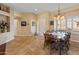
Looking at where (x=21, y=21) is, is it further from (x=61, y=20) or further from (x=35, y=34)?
(x=61, y=20)

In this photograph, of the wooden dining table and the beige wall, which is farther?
the beige wall

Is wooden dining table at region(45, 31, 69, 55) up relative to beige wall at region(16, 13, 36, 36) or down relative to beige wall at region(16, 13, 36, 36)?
down

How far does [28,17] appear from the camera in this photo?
11.2ft

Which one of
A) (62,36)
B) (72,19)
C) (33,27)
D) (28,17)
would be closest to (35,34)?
(33,27)

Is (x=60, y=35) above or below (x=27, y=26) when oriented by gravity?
below

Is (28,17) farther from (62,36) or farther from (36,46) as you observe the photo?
(62,36)

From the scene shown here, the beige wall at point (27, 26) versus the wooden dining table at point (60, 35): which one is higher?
the beige wall at point (27, 26)

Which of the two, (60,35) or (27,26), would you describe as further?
(27,26)

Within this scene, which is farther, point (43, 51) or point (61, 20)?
point (61, 20)

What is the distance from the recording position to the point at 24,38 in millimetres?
3305

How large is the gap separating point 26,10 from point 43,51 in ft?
3.74

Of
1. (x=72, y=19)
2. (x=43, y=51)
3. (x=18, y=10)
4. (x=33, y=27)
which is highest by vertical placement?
(x=18, y=10)

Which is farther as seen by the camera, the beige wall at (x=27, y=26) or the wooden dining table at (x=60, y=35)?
the beige wall at (x=27, y=26)

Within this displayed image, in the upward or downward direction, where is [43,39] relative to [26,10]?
downward
